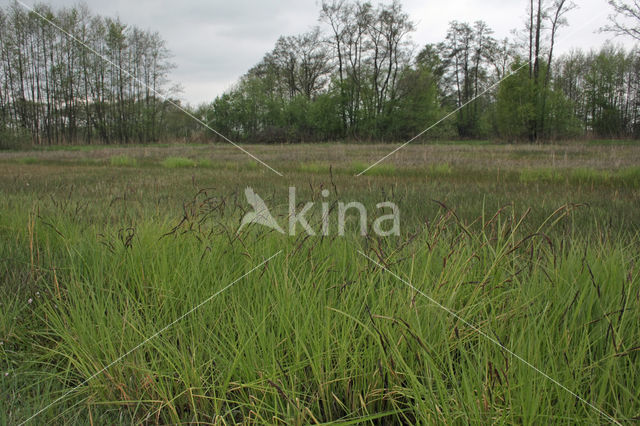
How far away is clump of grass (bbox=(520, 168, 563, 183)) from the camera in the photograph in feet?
22.4

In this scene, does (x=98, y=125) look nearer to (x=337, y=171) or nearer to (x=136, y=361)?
(x=337, y=171)

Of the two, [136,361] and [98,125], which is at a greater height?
[98,125]

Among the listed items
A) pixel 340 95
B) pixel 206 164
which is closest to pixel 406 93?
A: pixel 340 95

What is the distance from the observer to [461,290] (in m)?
1.81

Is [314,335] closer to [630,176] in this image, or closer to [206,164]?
[630,176]

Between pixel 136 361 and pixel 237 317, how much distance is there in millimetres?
420

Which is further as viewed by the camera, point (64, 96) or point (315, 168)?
point (64, 96)

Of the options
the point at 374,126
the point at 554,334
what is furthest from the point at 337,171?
the point at 374,126

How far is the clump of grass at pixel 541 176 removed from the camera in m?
6.82

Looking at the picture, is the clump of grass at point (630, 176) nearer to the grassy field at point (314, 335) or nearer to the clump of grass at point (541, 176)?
the clump of grass at point (541, 176)

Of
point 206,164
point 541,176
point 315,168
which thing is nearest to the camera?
point 541,176

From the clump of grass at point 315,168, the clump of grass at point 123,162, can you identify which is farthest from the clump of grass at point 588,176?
the clump of grass at point 123,162

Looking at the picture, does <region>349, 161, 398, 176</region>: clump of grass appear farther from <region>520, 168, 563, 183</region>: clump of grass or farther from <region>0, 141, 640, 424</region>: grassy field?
<region>0, 141, 640, 424</region>: grassy field

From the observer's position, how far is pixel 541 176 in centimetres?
714
